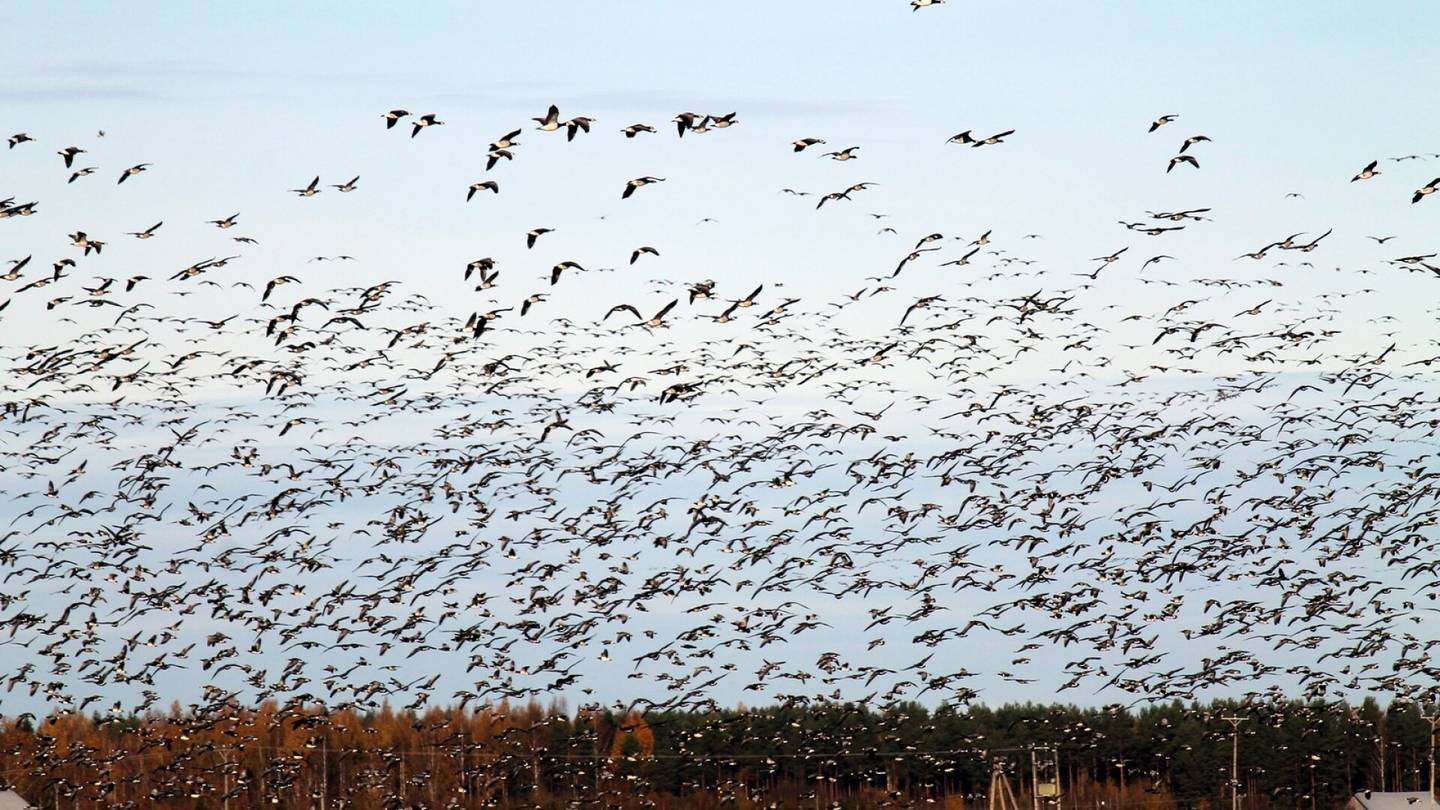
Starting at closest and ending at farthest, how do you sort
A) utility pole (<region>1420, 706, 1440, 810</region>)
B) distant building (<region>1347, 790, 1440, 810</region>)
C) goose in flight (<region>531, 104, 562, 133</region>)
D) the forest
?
1. goose in flight (<region>531, 104, 562, 133</region>)
2. utility pole (<region>1420, 706, 1440, 810</region>)
3. distant building (<region>1347, 790, 1440, 810</region>)
4. the forest

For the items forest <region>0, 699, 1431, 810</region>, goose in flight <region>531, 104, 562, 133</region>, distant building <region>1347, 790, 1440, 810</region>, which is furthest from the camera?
forest <region>0, 699, 1431, 810</region>

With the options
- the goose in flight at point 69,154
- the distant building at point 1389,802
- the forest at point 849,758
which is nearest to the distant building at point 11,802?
the distant building at point 1389,802

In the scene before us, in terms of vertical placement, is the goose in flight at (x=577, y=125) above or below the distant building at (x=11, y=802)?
above

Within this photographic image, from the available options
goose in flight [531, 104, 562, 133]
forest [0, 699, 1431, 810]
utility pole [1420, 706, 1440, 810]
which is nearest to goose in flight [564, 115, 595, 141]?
goose in flight [531, 104, 562, 133]

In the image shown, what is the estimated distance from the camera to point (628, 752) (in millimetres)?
149125

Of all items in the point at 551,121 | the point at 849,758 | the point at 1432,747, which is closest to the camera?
the point at 551,121

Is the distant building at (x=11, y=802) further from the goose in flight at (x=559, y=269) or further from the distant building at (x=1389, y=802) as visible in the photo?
the goose in flight at (x=559, y=269)

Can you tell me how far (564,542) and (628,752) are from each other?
85.3 m

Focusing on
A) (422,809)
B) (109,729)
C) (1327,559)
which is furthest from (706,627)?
(109,729)

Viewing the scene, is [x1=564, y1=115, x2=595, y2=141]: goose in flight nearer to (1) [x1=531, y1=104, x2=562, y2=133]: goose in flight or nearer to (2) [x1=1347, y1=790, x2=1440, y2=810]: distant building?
(1) [x1=531, y1=104, x2=562, y2=133]: goose in flight

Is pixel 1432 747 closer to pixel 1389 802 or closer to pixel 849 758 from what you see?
pixel 1389 802

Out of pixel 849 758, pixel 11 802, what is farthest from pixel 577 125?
pixel 849 758

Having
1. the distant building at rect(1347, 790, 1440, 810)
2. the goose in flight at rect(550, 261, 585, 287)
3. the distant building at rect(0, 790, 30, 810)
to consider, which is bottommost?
the distant building at rect(0, 790, 30, 810)

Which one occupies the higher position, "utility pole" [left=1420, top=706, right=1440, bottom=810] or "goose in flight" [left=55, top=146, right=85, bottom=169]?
"goose in flight" [left=55, top=146, right=85, bottom=169]
